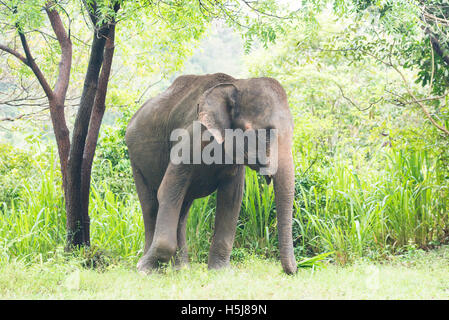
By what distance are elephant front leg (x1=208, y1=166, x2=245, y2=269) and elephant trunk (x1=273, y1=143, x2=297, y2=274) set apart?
3.67 ft

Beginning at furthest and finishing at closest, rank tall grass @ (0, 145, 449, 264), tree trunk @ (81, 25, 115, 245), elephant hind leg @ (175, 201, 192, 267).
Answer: tall grass @ (0, 145, 449, 264) → tree trunk @ (81, 25, 115, 245) → elephant hind leg @ (175, 201, 192, 267)

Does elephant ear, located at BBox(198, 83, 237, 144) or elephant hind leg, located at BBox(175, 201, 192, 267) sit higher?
elephant ear, located at BBox(198, 83, 237, 144)

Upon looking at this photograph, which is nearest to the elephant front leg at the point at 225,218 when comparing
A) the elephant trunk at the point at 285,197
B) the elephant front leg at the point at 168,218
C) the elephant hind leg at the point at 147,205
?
the elephant front leg at the point at 168,218

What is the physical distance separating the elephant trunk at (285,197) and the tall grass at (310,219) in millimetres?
1655

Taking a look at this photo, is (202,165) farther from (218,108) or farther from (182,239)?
(182,239)

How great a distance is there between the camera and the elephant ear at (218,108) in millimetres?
5204

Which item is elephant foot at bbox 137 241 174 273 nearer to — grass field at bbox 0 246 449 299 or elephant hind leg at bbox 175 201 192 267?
grass field at bbox 0 246 449 299

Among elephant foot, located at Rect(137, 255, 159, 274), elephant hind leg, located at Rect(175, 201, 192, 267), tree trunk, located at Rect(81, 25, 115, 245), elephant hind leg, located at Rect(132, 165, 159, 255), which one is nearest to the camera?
elephant foot, located at Rect(137, 255, 159, 274)

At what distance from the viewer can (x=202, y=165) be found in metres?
5.58

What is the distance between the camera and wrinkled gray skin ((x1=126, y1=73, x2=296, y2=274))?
5.01 m

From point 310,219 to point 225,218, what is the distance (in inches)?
56.2

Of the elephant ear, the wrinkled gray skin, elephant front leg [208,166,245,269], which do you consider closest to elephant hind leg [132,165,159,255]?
the wrinkled gray skin

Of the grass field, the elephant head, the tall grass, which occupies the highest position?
the elephant head

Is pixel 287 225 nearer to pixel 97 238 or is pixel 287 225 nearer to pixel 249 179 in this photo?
pixel 249 179
